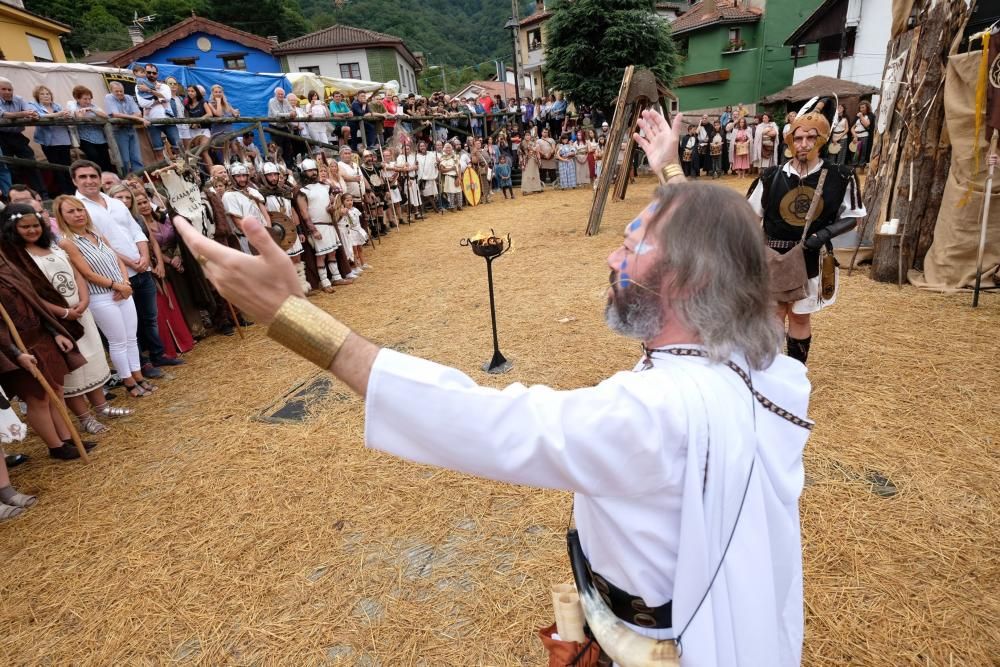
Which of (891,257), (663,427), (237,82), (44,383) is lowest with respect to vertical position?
(891,257)

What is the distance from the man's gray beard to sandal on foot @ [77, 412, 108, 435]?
4947 millimetres

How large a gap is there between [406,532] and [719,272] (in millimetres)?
2518

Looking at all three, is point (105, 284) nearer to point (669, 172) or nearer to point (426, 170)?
point (669, 172)

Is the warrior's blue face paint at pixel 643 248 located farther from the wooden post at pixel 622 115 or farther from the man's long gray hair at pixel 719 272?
the wooden post at pixel 622 115

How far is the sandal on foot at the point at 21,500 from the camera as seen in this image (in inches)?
136

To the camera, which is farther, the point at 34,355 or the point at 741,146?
the point at 741,146

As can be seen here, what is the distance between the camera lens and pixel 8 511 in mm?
3391

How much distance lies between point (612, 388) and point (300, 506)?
2.95 m

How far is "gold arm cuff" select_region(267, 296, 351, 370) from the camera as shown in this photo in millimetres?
1004

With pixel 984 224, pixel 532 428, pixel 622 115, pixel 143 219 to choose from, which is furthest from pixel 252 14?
pixel 532 428

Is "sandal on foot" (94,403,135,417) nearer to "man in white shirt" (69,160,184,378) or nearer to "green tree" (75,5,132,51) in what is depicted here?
"man in white shirt" (69,160,184,378)

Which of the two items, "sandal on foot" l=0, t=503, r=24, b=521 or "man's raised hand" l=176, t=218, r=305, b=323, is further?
"sandal on foot" l=0, t=503, r=24, b=521

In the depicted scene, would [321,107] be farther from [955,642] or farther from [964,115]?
[955,642]

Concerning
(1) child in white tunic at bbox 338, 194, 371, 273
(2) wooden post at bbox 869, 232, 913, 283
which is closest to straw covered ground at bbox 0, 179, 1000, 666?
(2) wooden post at bbox 869, 232, 913, 283
